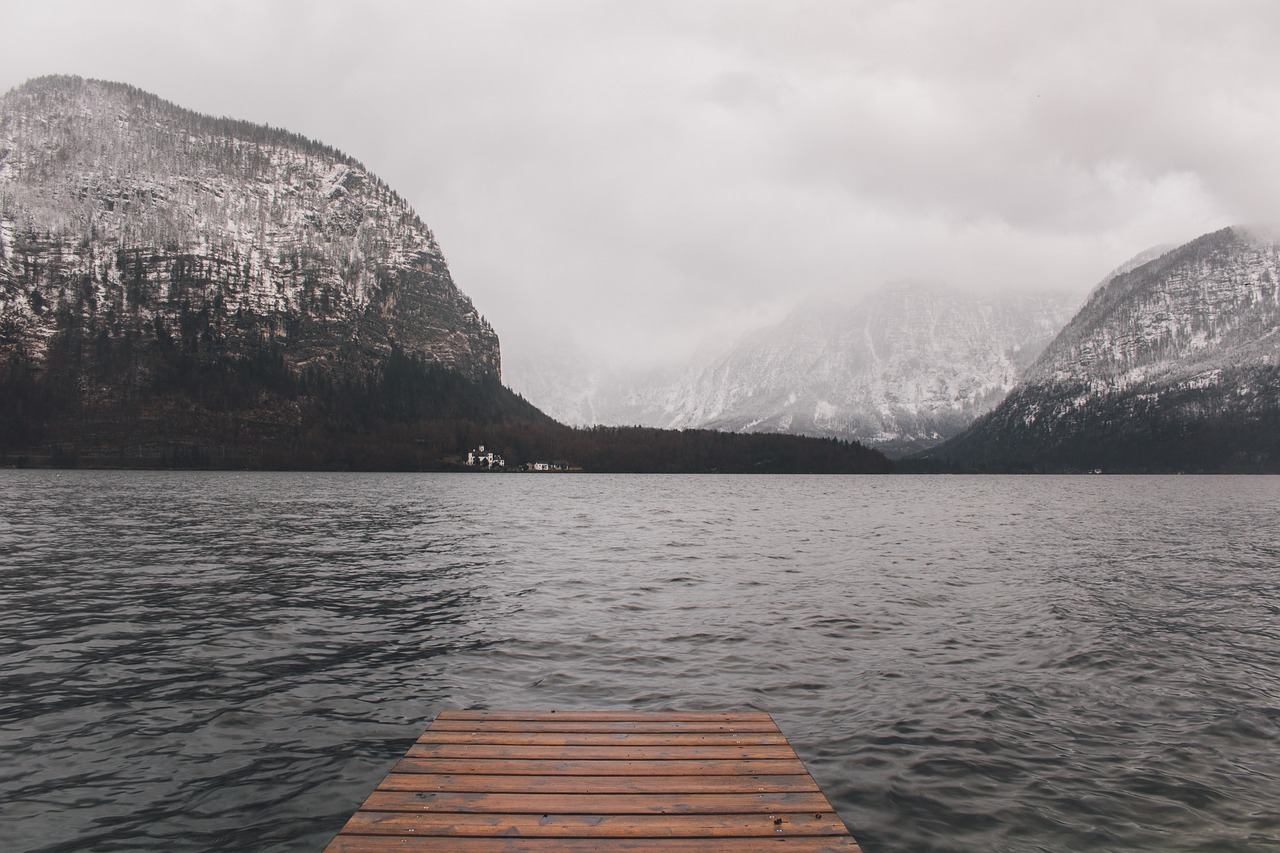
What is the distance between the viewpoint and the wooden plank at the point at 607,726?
13.4 meters

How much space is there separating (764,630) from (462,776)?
68.3 feet

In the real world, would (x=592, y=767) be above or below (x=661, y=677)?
above

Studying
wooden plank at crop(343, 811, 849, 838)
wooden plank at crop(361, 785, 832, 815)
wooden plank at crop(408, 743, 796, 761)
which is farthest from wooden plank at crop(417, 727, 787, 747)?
wooden plank at crop(343, 811, 849, 838)

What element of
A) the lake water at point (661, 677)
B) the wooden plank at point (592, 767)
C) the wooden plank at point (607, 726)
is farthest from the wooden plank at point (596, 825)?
the lake water at point (661, 677)

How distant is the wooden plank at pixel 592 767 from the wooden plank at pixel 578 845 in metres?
2.15

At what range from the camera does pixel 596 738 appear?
1289 cm

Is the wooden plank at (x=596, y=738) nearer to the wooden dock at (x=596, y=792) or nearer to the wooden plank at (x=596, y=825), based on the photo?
the wooden dock at (x=596, y=792)

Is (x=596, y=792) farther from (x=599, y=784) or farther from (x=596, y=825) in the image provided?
(x=596, y=825)

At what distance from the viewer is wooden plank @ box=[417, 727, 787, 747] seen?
499 inches

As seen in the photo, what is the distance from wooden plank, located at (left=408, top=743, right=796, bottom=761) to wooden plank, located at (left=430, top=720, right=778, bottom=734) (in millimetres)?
857

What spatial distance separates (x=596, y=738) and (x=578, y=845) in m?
4.01

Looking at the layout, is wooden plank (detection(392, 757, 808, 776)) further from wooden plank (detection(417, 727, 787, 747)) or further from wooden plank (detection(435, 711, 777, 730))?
wooden plank (detection(435, 711, 777, 730))

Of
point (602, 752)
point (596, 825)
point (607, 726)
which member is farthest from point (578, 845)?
point (607, 726)

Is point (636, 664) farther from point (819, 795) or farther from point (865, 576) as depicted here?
point (865, 576)
